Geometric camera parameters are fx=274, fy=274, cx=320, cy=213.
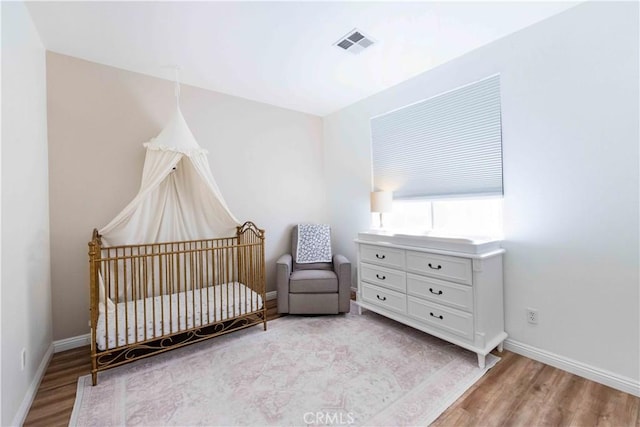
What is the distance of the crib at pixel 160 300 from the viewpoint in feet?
6.84

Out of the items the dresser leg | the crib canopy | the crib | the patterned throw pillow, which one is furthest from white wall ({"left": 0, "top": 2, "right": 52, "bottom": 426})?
the dresser leg

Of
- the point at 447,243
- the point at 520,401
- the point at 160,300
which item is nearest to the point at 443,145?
the point at 447,243

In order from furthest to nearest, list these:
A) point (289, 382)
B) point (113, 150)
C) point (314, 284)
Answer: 1. point (314, 284)
2. point (113, 150)
3. point (289, 382)

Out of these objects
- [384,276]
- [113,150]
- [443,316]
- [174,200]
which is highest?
[113,150]

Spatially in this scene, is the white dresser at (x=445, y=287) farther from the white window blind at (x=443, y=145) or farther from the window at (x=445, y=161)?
the white window blind at (x=443, y=145)

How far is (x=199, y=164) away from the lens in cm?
273

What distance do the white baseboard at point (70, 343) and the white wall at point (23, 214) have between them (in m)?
0.11

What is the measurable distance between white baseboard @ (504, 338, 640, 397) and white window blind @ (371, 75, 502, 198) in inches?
52.1

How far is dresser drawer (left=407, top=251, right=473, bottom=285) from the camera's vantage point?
2.21 meters

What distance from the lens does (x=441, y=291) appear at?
7.76 feet

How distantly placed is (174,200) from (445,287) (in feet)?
9.08

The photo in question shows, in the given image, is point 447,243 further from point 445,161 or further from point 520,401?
point 520,401

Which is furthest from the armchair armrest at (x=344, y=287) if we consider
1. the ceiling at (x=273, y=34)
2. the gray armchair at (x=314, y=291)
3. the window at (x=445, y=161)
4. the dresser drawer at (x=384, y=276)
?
the ceiling at (x=273, y=34)

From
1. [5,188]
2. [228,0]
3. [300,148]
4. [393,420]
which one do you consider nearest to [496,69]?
[228,0]
